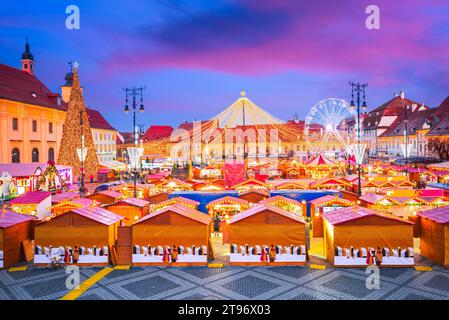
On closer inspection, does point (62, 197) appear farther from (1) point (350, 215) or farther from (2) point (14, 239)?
(1) point (350, 215)

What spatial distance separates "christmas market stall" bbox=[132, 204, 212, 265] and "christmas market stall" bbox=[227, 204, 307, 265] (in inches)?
52.8

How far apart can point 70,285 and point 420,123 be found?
67.7 meters

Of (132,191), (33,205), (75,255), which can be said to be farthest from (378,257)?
(132,191)

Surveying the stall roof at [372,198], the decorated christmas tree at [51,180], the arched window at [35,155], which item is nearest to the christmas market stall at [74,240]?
the stall roof at [372,198]

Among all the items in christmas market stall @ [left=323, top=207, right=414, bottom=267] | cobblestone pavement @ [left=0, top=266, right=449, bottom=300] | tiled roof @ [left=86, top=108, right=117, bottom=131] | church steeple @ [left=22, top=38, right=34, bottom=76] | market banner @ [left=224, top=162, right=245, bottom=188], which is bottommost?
cobblestone pavement @ [left=0, top=266, right=449, bottom=300]

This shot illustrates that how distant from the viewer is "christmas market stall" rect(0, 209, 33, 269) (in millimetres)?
14594

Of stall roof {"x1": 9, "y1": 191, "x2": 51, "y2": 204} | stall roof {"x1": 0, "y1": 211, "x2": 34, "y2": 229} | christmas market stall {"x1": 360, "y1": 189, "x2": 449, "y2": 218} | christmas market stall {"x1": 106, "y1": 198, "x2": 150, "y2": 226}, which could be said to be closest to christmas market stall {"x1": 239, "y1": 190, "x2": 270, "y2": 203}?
christmas market stall {"x1": 360, "y1": 189, "x2": 449, "y2": 218}

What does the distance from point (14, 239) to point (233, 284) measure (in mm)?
9879

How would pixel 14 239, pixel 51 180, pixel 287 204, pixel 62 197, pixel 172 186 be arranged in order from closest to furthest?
pixel 14 239, pixel 287 204, pixel 62 197, pixel 172 186, pixel 51 180

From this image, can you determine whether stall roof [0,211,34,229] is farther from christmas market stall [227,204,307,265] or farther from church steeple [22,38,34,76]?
church steeple [22,38,34,76]

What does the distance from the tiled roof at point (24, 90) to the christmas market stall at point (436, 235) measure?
129ft

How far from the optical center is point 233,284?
41.5ft

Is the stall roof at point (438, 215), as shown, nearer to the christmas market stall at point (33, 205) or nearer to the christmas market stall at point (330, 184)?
the christmas market stall at point (330, 184)
